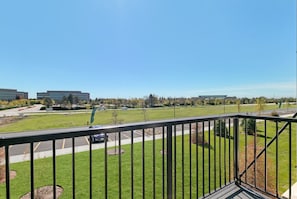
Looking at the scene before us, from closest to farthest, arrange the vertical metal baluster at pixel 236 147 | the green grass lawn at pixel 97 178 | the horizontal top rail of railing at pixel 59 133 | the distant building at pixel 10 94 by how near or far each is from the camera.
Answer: the horizontal top rail of railing at pixel 59 133, the vertical metal baluster at pixel 236 147, the green grass lawn at pixel 97 178, the distant building at pixel 10 94

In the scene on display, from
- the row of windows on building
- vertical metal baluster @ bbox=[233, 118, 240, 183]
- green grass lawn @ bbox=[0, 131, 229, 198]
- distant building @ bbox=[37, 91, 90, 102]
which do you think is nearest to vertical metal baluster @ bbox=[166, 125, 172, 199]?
vertical metal baluster @ bbox=[233, 118, 240, 183]

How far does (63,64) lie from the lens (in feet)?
51.6

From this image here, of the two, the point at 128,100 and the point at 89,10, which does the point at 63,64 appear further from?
the point at 128,100

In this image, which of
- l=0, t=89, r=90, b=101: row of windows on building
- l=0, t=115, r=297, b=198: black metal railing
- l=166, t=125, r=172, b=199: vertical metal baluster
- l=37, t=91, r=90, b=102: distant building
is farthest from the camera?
l=37, t=91, r=90, b=102: distant building

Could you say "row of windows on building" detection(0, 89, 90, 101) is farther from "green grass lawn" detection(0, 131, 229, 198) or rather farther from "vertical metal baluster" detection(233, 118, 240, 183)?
"vertical metal baluster" detection(233, 118, 240, 183)

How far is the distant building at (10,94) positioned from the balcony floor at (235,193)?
117 feet

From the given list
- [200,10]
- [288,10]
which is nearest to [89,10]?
[200,10]

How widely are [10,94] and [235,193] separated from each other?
39221 mm

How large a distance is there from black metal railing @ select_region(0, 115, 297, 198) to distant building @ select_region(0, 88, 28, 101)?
26463 millimetres

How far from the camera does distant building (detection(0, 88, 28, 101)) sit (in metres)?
29.3

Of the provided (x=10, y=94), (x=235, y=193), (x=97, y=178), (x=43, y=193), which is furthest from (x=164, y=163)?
(x=10, y=94)

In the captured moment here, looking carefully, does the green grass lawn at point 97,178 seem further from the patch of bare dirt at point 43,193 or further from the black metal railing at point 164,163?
the patch of bare dirt at point 43,193

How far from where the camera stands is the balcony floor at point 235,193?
1.94m

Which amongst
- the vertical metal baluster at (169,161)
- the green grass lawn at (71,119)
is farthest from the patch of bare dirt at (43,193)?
the green grass lawn at (71,119)
